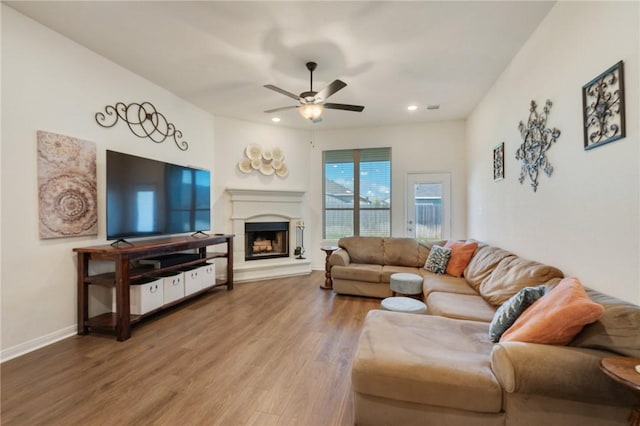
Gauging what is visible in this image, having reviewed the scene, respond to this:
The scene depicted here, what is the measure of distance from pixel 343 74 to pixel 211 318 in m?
3.38

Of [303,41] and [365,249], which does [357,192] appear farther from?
[303,41]

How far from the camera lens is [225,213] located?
4.97m

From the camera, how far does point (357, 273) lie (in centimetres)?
402

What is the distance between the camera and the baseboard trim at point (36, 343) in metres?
2.29

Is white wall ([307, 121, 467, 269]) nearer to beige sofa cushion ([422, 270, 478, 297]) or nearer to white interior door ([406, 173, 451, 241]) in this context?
white interior door ([406, 173, 451, 241])

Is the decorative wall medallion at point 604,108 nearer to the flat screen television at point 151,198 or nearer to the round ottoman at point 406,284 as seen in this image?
the round ottoman at point 406,284

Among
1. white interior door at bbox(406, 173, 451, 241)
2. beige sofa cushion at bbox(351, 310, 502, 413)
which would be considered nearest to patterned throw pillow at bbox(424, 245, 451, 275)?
white interior door at bbox(406, 173, 451, 241)

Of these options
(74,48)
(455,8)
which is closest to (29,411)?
(74,48)

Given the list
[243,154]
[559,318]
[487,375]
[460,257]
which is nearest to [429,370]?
[487,375]

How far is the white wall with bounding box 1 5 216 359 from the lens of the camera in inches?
90.9

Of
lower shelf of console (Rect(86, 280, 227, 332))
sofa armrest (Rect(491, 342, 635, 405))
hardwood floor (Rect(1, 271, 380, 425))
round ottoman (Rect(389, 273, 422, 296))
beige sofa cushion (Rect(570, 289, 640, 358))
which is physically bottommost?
hardwood floor (Rect(1, 271, 380, 425))

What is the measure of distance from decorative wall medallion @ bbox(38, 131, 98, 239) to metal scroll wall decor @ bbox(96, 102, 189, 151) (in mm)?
423

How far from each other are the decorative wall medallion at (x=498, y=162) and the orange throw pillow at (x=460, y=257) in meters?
0.96

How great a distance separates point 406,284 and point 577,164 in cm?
213
